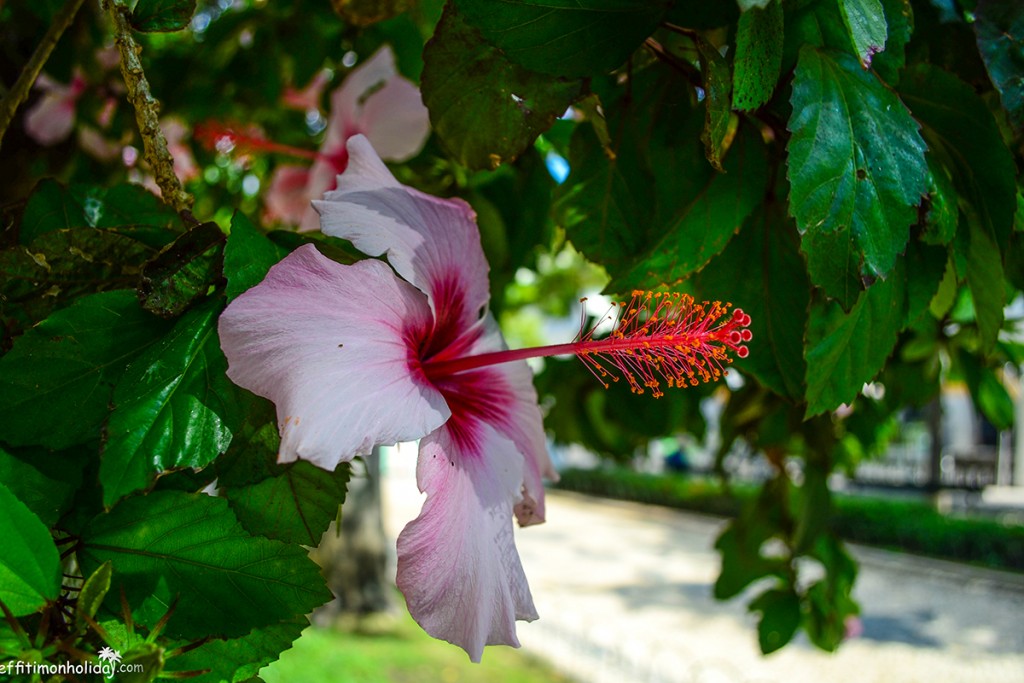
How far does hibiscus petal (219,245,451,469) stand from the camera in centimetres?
47

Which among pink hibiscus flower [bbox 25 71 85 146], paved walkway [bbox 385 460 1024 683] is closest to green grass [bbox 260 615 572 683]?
paved walkway [bbox 385 460 1024 683]

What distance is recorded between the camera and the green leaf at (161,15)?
59 cm

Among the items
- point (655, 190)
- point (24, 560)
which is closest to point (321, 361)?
point (24, 560)

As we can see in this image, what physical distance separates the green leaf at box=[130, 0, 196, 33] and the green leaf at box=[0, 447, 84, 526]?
0.29 metres

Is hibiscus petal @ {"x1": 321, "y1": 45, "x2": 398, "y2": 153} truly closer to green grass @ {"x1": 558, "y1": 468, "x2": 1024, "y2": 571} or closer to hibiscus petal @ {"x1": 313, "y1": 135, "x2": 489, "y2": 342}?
hibiscus petal @ {"x1": 313, "y1": 135, "x2": 489, "y2": 342}

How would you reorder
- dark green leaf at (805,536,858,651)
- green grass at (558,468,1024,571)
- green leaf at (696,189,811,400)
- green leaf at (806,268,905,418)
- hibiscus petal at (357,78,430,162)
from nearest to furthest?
green leaf at (806,268,905,418)
green leaf at (696,189,811,400)
hibiscus petal at (357,78,430,162)
dark green leaf at (805,536,858,651)
green grass at (558,468,1024,571)

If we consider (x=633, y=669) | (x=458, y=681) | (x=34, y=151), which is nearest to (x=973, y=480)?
(x=633, y=669)

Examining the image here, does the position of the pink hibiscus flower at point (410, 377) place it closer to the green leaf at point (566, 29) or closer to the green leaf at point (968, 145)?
the green leaf at point (566, 29)

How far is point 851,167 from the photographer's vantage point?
23.1 inches

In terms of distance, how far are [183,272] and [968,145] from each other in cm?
58

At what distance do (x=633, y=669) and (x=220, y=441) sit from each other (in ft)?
Answer: 18.7

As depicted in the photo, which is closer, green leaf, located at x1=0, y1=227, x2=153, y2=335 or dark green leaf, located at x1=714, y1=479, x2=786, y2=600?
green leaf, located at x1=0, y1=227, x2=153, y2=335

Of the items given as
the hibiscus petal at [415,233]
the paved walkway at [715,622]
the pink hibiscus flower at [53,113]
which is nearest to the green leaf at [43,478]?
the hibiscus petal at [415,233]

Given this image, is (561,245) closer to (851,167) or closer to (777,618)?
(851,167)
